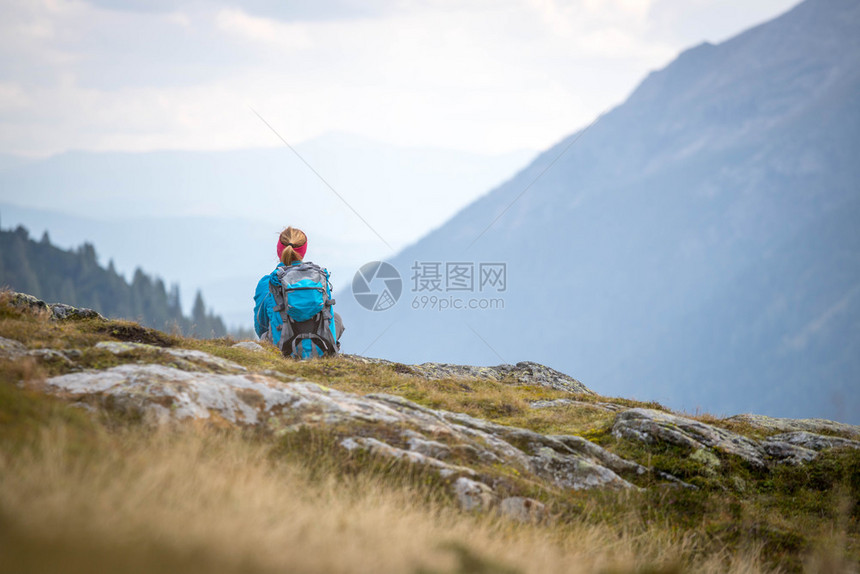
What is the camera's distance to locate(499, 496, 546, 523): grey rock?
8.03 m

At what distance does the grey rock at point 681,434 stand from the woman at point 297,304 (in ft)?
21.1

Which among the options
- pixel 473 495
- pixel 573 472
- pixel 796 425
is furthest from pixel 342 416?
pixel 796 425

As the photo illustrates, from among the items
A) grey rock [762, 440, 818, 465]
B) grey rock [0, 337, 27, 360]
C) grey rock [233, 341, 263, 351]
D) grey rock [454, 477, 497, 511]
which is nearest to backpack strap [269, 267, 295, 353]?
grey rock [233, 341, 263, 351]

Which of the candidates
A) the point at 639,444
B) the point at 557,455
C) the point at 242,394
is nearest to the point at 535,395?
the point at 639,444

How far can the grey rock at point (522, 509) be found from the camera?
316 inches

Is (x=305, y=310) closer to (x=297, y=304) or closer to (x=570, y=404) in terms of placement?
(x=297, y=304)

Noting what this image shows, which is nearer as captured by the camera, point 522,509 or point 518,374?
point 522,509

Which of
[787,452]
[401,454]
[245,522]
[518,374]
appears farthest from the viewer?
[518,374]

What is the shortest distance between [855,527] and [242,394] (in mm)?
9307

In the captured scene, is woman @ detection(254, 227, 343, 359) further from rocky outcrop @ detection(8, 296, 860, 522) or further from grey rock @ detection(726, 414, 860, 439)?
grey rock @ detection(726, 414, 860, 439)

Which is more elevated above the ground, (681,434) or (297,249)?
(297,249)

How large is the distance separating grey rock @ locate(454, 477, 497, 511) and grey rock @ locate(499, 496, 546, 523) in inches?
6.4

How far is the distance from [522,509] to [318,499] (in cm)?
271

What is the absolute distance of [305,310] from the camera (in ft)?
46.1
